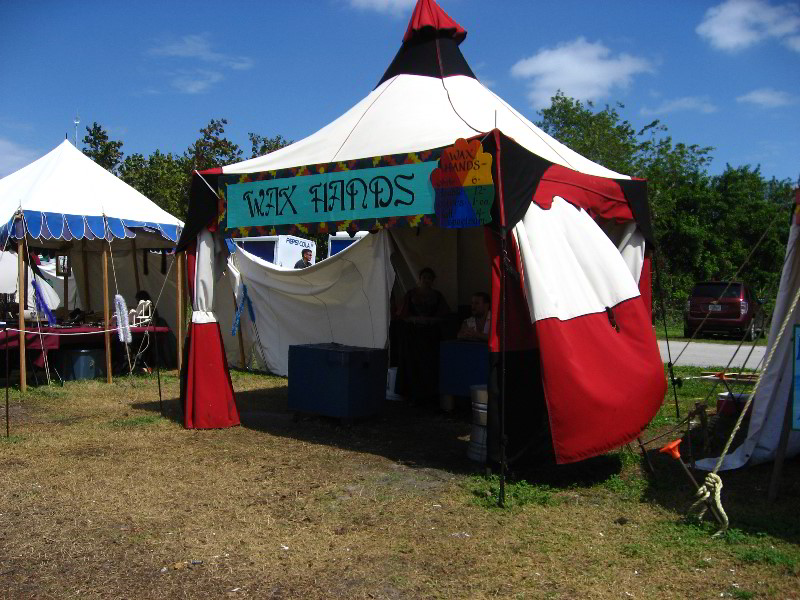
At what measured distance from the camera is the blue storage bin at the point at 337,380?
7531mm

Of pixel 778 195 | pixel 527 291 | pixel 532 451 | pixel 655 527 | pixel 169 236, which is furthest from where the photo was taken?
pixel 778 195

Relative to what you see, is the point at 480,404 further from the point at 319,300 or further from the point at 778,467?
the point at 319,300

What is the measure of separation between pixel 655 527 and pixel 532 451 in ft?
4.62

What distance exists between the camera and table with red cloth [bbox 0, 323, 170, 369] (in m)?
10.3

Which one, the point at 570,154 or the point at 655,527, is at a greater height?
the point at 570,154

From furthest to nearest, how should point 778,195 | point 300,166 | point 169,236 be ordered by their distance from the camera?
point 778,195
point 169,236
point 300,166

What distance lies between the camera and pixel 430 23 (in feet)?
25.9

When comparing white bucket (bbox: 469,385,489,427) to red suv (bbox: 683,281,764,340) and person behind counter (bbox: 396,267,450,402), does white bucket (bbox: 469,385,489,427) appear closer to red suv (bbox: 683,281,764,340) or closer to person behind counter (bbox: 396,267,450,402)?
person behind counter (bbox: 396,267,450,402)

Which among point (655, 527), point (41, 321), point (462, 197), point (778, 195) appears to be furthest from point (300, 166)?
point (778, 195)

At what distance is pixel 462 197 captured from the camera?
5844 millimetres

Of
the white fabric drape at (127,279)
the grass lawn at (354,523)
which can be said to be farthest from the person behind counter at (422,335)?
the white fabric drape at (127,279)

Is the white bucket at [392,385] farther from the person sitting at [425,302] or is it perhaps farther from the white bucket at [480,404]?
the white bucket at [480,404]

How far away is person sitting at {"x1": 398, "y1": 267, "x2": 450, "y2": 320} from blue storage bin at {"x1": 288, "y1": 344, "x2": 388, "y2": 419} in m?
1.19

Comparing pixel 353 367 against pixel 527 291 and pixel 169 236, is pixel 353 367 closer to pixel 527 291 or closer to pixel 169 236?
pixel 527 291
